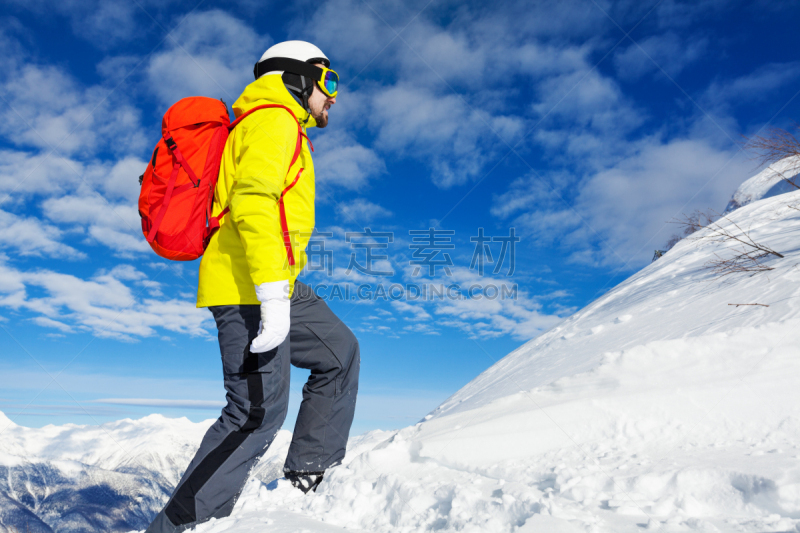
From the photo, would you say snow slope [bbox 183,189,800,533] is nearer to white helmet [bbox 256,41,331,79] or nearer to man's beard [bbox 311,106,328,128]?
man's beard [bbox 311,106,328,128]

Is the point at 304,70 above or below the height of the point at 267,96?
above

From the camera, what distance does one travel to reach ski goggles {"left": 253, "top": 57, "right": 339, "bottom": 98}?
233cm

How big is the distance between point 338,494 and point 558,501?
3.27 feet

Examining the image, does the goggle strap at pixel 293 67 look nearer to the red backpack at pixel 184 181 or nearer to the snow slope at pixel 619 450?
the red backpack at pixel 184 181

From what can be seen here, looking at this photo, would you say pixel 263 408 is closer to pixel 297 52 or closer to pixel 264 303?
pixel 264 303

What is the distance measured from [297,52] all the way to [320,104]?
0.34 meters

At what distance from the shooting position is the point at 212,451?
1.83 metres

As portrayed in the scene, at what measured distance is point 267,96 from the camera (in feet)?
7.06

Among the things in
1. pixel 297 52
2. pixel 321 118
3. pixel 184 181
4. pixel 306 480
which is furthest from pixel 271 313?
pixel 297 52

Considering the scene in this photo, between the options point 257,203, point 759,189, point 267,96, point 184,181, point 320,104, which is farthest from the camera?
point 759,189

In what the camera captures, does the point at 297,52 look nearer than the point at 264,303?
No

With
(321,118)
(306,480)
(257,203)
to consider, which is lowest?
(306,480)

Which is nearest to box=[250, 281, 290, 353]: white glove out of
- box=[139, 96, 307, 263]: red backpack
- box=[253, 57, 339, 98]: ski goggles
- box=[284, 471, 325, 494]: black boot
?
box=[139, 96, 307, 263]: red backpack

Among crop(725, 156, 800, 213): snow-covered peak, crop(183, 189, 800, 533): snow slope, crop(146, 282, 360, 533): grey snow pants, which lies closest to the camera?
crop(183, 189, 800, 533): snow slope
